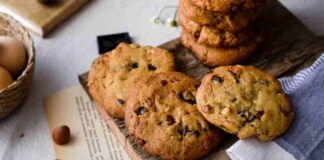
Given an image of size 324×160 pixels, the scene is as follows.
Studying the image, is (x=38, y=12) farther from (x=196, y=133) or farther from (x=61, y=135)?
(x=196, y=133)

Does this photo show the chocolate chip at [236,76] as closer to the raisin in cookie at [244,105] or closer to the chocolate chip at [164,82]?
the raisin in cookie at [244,105]

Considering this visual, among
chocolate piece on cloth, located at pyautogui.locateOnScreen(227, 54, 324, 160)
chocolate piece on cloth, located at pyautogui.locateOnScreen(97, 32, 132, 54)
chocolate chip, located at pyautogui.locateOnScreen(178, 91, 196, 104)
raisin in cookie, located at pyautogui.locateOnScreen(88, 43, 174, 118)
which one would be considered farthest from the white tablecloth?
chocolate piece on cloth, located at pyautogui.locateOnScreen(227, 54, 324, 160)

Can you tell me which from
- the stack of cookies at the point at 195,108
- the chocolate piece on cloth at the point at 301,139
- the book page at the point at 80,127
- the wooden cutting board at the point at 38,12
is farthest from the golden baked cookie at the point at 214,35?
the wooden cutting board at the point at 38,12

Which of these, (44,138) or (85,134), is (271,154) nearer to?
(85,134)

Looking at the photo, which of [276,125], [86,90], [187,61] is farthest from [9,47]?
[276,125]

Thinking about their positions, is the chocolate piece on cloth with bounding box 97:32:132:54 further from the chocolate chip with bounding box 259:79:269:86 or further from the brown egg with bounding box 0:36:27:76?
the chocolate chip with bounding box 259:79:269:86
